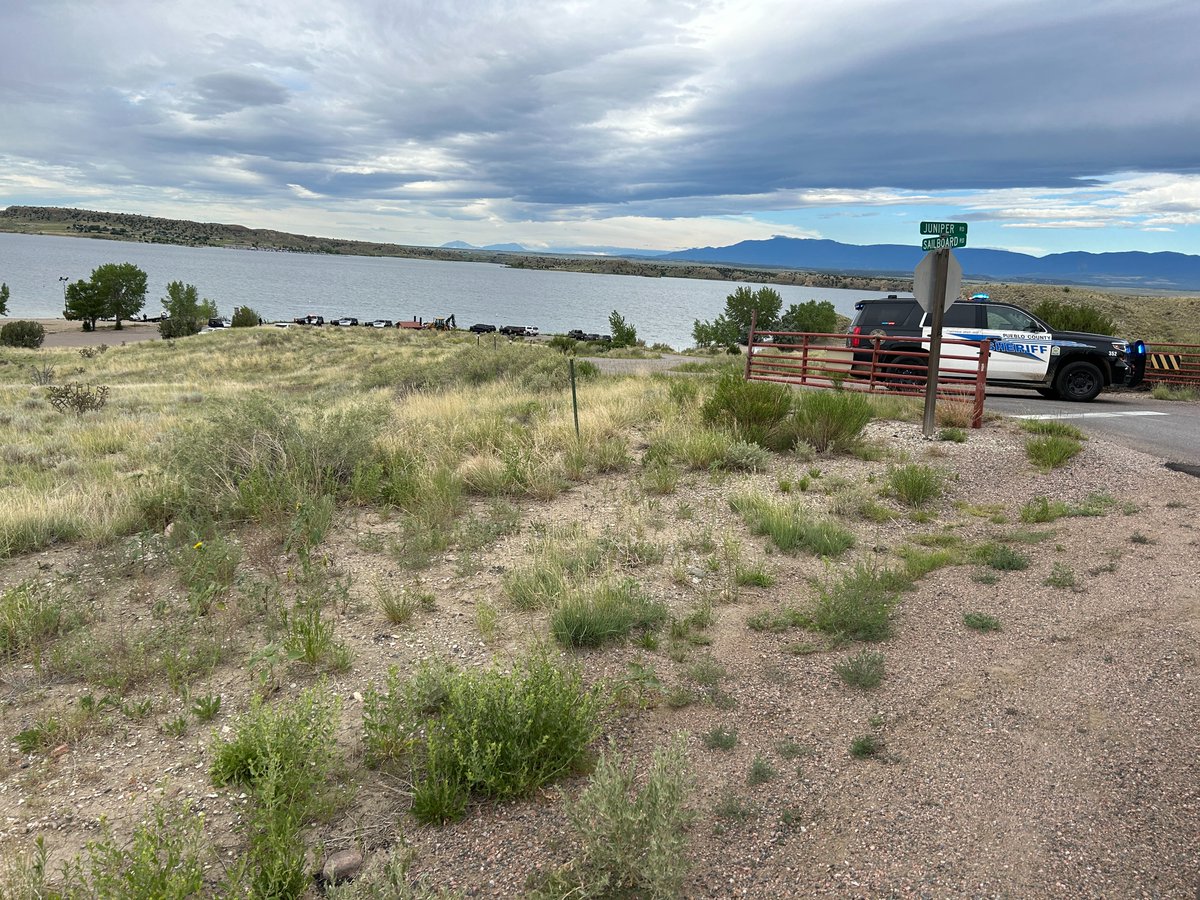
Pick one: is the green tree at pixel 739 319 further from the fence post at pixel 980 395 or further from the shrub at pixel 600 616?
the shrub at pixel 600 616

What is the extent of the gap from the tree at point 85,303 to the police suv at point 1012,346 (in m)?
89.1

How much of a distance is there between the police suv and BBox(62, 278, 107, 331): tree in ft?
292

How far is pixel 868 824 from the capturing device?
10.3ft

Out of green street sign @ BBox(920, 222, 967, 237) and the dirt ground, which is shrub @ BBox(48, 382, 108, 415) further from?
green street sign @ BBox(920, 222, 967, 237)

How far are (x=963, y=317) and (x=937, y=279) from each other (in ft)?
19.6

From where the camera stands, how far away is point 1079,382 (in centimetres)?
1630

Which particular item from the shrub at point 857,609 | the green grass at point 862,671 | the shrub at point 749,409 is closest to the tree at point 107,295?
the shrub at point 749,409

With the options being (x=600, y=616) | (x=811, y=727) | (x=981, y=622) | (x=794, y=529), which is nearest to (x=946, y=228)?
(x=794, y=529)

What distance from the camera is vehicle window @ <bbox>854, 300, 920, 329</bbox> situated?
52.4ft

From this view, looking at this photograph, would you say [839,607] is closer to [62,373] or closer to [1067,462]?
[1067,462]

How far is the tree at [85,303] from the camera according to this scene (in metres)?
81.9

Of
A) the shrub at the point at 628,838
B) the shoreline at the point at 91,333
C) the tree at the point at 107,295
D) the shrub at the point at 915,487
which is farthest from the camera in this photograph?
the tree at the point at 107,295

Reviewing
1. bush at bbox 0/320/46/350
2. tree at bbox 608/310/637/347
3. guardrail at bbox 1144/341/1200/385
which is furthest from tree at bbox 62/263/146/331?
guardrail at bbox 1144/341/1200/385

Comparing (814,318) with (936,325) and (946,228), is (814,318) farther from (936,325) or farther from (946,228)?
(946,228)
